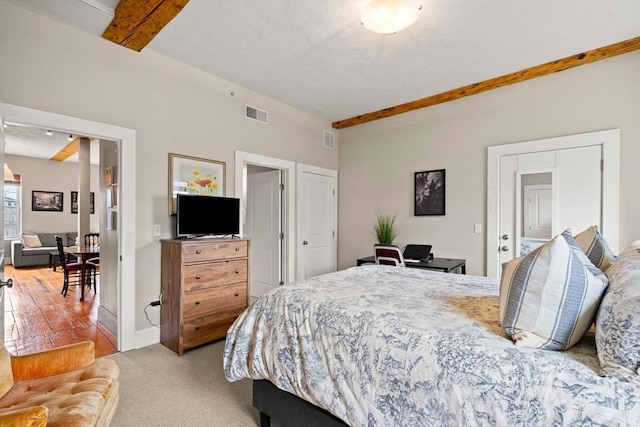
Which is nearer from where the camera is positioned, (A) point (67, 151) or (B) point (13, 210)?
(A) point (67, 151)

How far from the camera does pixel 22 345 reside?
9.84 feet

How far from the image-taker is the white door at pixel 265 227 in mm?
4570

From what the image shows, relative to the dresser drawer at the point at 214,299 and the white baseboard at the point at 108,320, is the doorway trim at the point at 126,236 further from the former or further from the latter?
the dresser drawer at the point at 214,299

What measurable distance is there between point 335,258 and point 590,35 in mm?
4091

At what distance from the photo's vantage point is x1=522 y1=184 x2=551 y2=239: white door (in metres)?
3.46

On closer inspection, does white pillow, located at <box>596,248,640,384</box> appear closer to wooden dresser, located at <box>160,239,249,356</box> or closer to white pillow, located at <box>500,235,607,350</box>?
white pillow, located at <box>500,235,607,350</box>

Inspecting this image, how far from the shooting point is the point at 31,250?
7352 millimetres

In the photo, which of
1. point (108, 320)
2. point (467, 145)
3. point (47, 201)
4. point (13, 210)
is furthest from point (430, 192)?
point (13, 210)

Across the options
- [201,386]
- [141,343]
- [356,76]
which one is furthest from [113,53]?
[201,386]

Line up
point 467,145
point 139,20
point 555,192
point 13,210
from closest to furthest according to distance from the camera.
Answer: point 139,20, point 555,192, point 467,145, point 13,210

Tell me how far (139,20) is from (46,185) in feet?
27.1

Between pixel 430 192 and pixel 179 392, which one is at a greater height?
pixel 430 192

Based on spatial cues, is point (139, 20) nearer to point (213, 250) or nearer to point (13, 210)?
point (213, 250)

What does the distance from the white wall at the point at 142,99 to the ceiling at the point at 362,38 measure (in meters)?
0.16
